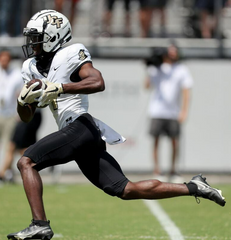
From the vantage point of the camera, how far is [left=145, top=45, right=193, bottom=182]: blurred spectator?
373 inches

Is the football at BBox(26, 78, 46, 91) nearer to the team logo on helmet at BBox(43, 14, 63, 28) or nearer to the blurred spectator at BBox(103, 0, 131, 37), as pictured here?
the team logo on helmet at BBox(43, 14, 63, 28)

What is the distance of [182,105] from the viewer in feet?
31.8

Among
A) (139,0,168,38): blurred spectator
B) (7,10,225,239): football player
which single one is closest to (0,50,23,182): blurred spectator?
(139,0,168,38): blurred spectator

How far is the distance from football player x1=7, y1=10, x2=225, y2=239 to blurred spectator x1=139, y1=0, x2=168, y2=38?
696 cm

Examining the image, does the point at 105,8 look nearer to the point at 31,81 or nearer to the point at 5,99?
the point at 5,99

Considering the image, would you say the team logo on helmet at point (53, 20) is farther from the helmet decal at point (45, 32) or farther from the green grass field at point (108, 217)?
the green grass field at point (108, 217)

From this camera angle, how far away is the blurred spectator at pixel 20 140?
931 cm

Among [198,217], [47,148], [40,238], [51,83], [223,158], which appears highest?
[51,83]

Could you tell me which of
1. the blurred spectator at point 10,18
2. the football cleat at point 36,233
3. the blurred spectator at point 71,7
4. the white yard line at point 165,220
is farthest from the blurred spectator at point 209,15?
the football cleat at point 36,233

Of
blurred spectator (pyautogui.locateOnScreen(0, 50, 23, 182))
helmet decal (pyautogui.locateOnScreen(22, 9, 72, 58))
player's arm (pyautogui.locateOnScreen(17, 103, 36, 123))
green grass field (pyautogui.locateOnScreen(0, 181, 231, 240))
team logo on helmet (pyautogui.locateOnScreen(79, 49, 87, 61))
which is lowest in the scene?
green grass field (pyautogui.locateOnScreen(0, 181, 231, 240))

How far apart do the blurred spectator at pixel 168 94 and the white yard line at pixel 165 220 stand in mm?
2005

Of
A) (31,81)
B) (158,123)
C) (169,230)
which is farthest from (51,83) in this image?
(158,123)

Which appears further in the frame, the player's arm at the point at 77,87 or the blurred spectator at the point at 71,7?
the blurred spectator at the point at 71,7

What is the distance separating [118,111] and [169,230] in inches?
216
